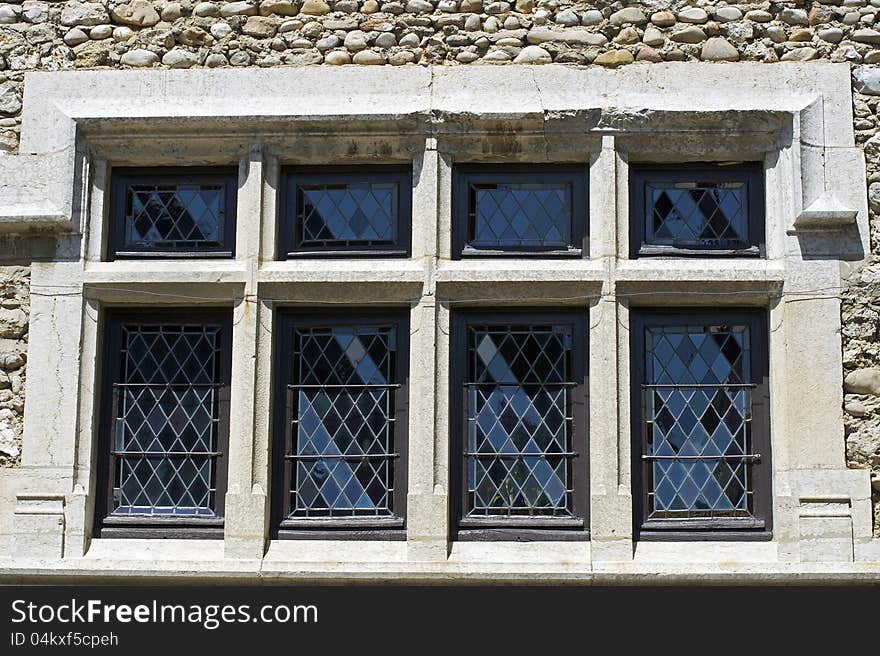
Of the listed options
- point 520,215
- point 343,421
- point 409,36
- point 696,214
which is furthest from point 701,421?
point 409,36

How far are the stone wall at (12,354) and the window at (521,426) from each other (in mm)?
1670

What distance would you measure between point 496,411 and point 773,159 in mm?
1452

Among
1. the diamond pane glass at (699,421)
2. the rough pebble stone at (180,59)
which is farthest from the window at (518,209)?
the rough pebble stone at (180,59)

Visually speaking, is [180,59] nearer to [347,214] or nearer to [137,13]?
[137,13]

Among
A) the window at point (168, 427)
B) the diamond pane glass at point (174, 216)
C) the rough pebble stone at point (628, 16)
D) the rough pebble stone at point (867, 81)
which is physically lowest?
the window at point (168, 427)

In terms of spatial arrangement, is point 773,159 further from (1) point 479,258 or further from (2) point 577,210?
(1) point 479,258

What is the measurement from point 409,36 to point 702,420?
1895mm

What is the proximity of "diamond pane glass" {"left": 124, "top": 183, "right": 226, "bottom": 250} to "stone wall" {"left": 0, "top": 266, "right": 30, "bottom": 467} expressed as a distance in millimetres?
456

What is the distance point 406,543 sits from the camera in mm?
4918

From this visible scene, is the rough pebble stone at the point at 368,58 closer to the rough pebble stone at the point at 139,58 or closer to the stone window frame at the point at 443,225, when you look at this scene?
the stone window frame at the point at 443,225

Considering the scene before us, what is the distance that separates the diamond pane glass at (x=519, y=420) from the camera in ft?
16.3

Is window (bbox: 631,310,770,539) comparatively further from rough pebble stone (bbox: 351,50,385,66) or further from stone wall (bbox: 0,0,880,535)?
rough pebble stone (bbox: 351,50,385,66)

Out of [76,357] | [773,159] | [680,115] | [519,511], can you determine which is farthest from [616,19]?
[76,357]

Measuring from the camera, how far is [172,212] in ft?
17.3
